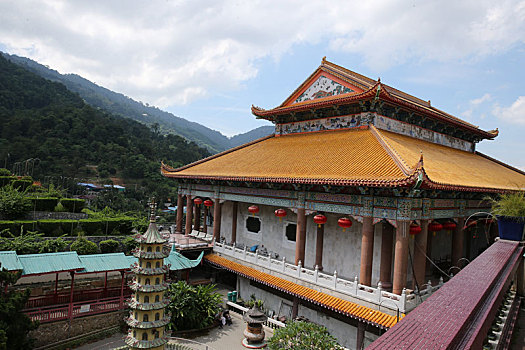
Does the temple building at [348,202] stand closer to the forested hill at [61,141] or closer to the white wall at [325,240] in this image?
the white wall at [325,240]

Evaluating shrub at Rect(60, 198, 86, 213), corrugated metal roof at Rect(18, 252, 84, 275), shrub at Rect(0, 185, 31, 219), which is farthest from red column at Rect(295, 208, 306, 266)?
shrub at Rect(60, 198, 86, 213)

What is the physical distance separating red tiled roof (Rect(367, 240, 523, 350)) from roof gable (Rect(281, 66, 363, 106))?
1494cm

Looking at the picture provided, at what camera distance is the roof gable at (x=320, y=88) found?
18.5m

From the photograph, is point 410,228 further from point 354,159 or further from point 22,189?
point 22,189

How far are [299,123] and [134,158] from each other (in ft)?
201

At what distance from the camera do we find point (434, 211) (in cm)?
1387

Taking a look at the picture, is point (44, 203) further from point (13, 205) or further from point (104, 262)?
point (104, 262)

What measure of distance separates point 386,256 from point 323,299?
10.4 ft

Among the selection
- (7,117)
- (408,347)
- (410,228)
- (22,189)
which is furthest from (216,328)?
(7,117)

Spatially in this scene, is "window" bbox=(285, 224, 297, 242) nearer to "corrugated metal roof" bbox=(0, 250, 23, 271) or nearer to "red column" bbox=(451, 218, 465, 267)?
"red column" bbox=(451, 218, 465, 267)

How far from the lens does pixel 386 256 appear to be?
13.9m

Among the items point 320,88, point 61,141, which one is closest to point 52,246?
point 320,88

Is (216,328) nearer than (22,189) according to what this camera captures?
Yes

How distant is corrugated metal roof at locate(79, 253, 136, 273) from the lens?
14758mm
